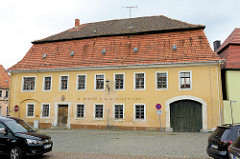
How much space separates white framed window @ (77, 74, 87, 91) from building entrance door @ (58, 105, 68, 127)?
2376mm

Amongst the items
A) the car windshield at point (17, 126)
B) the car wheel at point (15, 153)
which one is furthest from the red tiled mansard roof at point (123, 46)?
the car wheel at point (15, 153)

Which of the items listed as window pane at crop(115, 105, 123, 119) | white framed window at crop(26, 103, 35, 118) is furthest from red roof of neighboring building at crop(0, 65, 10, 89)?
window pane at crop(115, 105, 123, 119)

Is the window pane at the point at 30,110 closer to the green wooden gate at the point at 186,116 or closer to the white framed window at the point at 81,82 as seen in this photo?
the white framed window at the point at 81,82

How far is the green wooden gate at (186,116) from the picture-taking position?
57.2 ft

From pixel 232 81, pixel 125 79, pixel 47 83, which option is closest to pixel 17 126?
pixel 125 79

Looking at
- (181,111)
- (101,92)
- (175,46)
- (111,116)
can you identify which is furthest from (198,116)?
(101,92)

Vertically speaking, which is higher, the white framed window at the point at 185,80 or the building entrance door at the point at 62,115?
the white framed window at the point at 185,80

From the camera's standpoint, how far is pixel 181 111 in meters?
17.8

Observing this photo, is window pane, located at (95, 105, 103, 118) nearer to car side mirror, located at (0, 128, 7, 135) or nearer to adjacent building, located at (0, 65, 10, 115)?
car side mirror, located at (0, 128, 7, 135)

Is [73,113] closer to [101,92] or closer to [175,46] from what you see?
[101,92]

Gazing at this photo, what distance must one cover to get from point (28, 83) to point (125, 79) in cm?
1057

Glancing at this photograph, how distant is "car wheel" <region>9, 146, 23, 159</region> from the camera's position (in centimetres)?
734

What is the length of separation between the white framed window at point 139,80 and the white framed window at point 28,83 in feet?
35.4

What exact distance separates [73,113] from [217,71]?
13.5 meters
